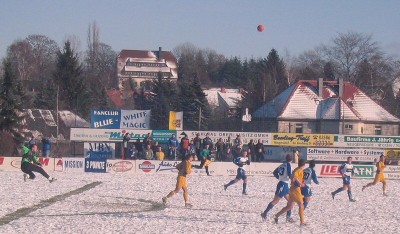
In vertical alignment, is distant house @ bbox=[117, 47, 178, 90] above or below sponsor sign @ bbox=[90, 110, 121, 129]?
above

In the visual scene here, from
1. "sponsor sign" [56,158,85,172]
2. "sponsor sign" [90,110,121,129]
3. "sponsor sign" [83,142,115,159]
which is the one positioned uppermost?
"sponsor sign" [90,110,121,129]

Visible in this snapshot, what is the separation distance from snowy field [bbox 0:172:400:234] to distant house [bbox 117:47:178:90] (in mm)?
96408

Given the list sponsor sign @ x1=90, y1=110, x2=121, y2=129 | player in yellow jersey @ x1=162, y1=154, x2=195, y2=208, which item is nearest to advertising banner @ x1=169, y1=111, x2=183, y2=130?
sponsor sign @ x1=90, y1=110, x2=121, y2=129

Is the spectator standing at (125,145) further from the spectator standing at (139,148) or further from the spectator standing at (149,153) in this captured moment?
the spectator standing at (149,153)

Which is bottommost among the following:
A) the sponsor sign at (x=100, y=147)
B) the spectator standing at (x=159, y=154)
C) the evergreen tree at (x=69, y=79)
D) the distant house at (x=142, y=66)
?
the spectator standing at (x=159, y=154)

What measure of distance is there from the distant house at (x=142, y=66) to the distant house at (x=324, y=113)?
178 ft

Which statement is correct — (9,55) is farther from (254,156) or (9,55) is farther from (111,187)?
(111,187)

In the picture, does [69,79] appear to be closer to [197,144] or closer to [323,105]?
[323,105]

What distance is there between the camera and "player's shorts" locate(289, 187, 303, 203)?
18.0m

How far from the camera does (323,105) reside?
244ft

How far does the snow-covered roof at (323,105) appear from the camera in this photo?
2874 inches

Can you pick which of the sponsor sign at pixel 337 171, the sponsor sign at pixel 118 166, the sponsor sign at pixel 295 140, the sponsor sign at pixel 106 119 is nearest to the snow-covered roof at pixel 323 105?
the sponsor sign at pixel 295 140

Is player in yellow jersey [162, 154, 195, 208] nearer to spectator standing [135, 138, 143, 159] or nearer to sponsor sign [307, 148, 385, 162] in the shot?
spectator standing [135, 138, 143, 159]

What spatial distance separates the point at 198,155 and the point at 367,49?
4617 centimetres
